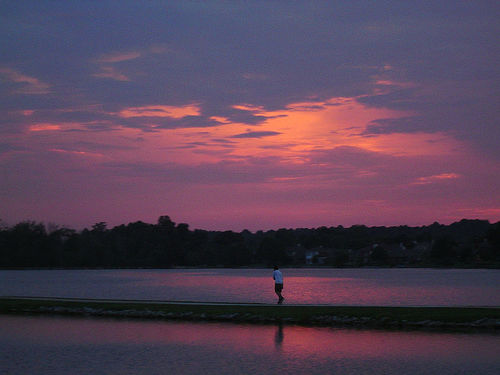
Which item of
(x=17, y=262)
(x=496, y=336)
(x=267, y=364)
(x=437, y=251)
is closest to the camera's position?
(x=267, y=364)

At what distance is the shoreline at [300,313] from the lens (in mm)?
26016

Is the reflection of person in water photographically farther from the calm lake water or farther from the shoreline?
the calm lake water

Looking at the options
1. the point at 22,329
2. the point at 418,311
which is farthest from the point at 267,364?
the point at 22,329

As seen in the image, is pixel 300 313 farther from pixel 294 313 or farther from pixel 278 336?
pixel 278 336

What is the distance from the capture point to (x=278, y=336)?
971 inches

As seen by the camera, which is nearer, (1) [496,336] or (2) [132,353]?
(2) [132,353]

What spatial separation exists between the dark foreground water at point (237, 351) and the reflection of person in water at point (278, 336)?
0.04 metres

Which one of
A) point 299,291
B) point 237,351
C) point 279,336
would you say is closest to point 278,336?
point 279,336

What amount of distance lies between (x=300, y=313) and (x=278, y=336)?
14.3 feet

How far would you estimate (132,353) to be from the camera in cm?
2178

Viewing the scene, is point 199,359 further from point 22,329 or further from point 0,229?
point 0,229

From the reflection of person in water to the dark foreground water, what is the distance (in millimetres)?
40

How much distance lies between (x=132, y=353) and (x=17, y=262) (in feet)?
607

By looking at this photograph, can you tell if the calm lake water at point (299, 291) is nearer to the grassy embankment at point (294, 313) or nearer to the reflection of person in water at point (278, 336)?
the grassy embankment at point (294, 313)
